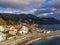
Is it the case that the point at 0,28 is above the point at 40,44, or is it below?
above

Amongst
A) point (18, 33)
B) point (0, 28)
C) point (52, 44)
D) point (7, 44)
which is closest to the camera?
point (7, 44)

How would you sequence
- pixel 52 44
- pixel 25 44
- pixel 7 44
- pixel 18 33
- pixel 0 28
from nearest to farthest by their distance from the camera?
pixel 7 44 → pixel 25 44 → pixel 52 44 → pixel 0 28 → pixel 18 33

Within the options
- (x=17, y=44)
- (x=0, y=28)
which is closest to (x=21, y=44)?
(x=17, y=44)

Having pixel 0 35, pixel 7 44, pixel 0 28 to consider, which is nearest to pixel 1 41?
pixel 0 35

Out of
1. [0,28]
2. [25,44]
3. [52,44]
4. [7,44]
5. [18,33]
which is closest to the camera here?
[7,44]

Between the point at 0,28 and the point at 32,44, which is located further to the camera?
the point at 0,28

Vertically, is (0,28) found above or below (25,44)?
above

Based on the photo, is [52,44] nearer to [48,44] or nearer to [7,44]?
[48,44]

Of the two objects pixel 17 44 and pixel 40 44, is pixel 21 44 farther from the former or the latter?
pixel 40 44

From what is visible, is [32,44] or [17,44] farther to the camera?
[32,44]
